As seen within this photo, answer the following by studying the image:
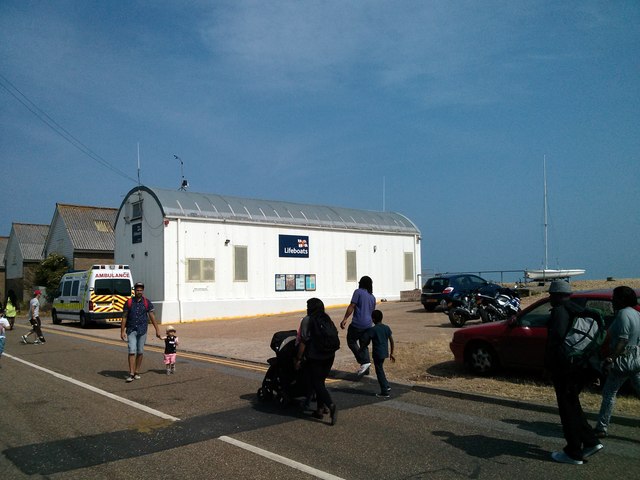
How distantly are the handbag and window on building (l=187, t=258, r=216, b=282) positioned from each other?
897 inches

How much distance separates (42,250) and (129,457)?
164ft

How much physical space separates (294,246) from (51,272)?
2217 cm

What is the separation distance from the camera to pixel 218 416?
7805 millimetres

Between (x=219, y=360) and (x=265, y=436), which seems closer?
(x=265, y=436)

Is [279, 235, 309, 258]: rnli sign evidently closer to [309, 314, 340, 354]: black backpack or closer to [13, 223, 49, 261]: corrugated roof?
[309, 314, 340, 354]: black backpack

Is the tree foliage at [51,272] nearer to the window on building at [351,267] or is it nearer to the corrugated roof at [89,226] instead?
the corrugated roof at [89,226]

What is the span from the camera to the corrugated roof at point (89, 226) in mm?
43750

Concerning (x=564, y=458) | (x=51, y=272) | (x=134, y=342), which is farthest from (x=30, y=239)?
(x=564, y=458)

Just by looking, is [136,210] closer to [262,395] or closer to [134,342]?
[134,342]

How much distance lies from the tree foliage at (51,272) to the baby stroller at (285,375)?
38452mm

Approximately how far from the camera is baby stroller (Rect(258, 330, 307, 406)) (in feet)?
26.7

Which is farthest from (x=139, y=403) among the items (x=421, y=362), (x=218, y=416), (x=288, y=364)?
(x=421, y=362)

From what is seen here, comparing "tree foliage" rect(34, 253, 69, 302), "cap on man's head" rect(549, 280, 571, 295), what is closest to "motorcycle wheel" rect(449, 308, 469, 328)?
"cap on man's head" rect(549, 280, 571, 295)

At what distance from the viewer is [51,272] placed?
42.6m
